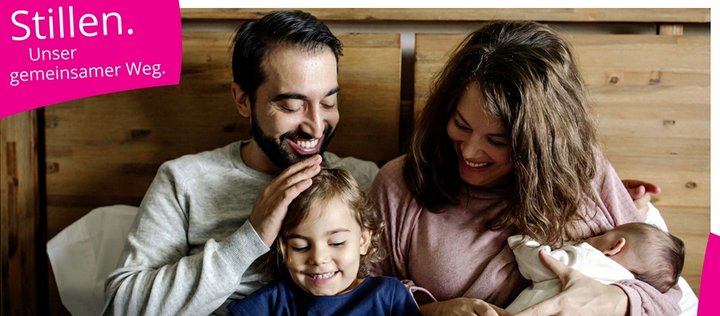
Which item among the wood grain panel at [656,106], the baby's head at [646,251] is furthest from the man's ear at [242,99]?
the baby's head at [646,251]

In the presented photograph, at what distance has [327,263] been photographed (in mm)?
1265

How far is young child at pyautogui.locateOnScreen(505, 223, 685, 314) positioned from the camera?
1.33 m

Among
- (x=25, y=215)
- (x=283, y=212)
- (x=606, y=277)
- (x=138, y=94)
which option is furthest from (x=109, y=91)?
(x=606, y=277)

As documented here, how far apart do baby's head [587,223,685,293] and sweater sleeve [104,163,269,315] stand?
2.35 ft

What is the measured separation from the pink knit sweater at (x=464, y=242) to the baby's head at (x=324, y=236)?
16cm

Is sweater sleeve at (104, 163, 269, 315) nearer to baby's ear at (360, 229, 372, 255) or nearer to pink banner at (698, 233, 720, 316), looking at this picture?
baby's ear at (360, 229, 372, 255)

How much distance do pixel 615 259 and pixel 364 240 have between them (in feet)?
1.72

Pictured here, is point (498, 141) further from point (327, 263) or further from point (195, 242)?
point (195, 242)

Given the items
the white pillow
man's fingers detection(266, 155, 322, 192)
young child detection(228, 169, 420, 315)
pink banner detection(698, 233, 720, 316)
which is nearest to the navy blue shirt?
young child detection(228, 169, 420, 315)

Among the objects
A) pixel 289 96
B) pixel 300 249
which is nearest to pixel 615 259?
pixel 300 249

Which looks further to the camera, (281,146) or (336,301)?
(281,146)

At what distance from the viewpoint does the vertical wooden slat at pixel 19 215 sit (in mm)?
1830

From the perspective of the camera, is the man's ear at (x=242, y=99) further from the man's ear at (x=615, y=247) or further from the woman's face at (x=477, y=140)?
the man's ear at (x=615, y=247)

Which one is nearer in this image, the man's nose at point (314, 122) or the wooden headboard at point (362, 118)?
the man's nose at point (314, 122)
